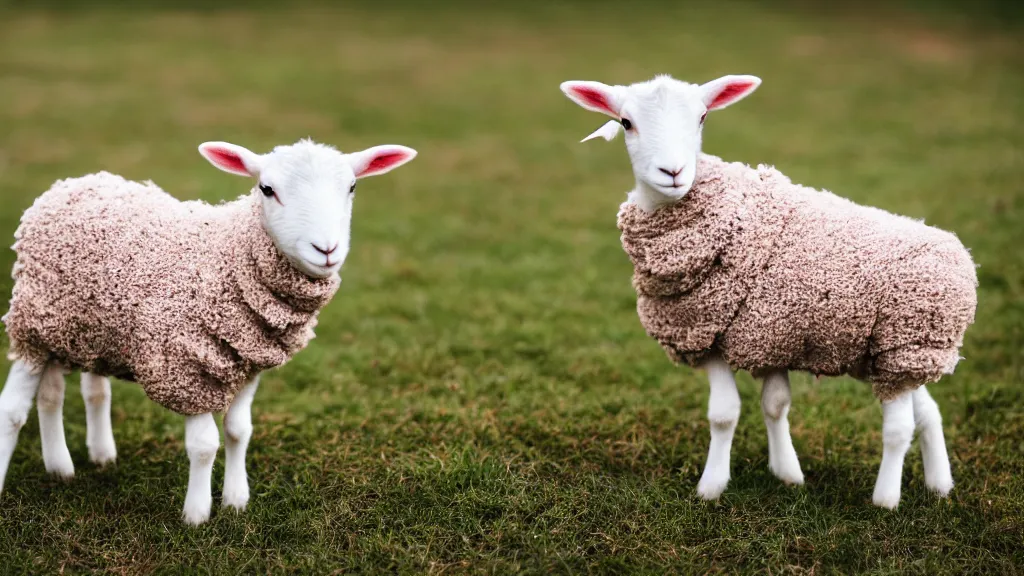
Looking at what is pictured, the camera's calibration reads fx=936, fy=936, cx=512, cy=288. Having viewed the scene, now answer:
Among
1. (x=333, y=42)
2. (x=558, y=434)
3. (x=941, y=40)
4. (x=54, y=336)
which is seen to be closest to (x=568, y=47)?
(x=333, y=42)

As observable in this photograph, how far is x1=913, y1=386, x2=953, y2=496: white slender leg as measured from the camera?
4555 millimetres

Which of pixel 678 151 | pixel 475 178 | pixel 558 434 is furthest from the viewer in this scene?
pixel 475 178

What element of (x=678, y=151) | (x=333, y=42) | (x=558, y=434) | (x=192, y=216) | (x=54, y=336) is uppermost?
(x=678, y=151)

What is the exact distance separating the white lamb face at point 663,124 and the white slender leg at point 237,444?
2.05m

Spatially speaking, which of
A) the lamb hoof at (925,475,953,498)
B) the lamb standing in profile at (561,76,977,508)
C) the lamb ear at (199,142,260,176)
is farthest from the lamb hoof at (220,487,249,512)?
the lamb hoof at (925,475,953,498)

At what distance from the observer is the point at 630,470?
198 inches

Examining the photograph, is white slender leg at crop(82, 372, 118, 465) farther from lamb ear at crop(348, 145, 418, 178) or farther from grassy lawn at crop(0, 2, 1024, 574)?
lamb ear at crop(348, 145, 418, 178)

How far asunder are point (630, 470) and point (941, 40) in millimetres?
16045

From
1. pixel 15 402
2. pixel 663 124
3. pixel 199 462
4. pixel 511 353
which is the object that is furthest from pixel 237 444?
pixel 511 353

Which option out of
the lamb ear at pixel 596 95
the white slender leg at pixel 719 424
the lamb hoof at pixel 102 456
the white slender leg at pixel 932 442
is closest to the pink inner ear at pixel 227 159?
the lamb ear at pixel 596 95

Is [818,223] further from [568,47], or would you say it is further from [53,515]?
[568,47]

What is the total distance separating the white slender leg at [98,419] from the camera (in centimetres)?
493

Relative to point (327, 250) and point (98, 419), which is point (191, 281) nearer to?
point (327, 250)

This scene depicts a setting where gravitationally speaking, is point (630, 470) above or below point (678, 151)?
below
